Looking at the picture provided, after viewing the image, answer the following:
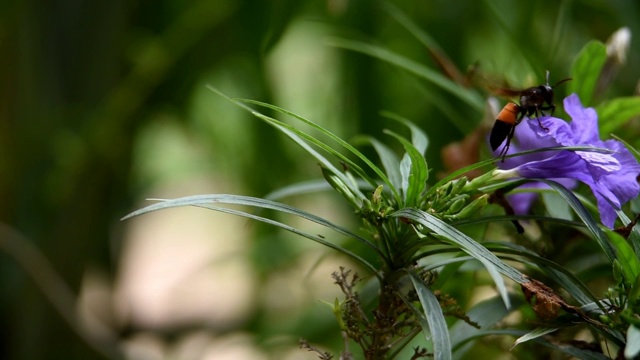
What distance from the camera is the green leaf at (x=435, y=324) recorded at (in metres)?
0.32

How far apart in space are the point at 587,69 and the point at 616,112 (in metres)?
0.03

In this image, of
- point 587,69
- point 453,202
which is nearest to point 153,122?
point 587,69

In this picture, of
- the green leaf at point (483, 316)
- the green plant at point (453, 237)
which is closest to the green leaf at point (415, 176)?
the green plant at point (453, 237)

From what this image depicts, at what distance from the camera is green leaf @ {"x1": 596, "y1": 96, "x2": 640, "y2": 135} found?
0.52 metres

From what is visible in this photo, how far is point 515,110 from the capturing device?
1.33 feet

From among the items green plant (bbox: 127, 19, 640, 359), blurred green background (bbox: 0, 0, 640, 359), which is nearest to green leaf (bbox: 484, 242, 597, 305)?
green plant (bbox: 127, 19, 640, 359)

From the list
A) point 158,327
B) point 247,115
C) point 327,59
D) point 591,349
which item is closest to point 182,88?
point 247,115

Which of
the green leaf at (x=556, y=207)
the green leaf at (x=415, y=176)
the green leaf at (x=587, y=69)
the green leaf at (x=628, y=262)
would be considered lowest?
the green leaf at (x=628, y=262)

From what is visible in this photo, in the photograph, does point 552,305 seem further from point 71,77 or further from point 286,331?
point 71,77

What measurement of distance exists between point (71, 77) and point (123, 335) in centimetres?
45

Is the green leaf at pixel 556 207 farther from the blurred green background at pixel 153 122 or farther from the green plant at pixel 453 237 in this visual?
the blurred green background at pixel 153 122

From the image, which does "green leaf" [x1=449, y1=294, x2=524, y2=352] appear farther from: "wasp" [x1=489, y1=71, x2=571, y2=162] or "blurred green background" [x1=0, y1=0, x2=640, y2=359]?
"blurred green background" [x1=0, y1=0, x2=640, y2=359]

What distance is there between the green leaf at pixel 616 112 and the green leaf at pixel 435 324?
0.24 meters

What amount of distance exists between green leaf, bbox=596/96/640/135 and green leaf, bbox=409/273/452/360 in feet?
0.80
